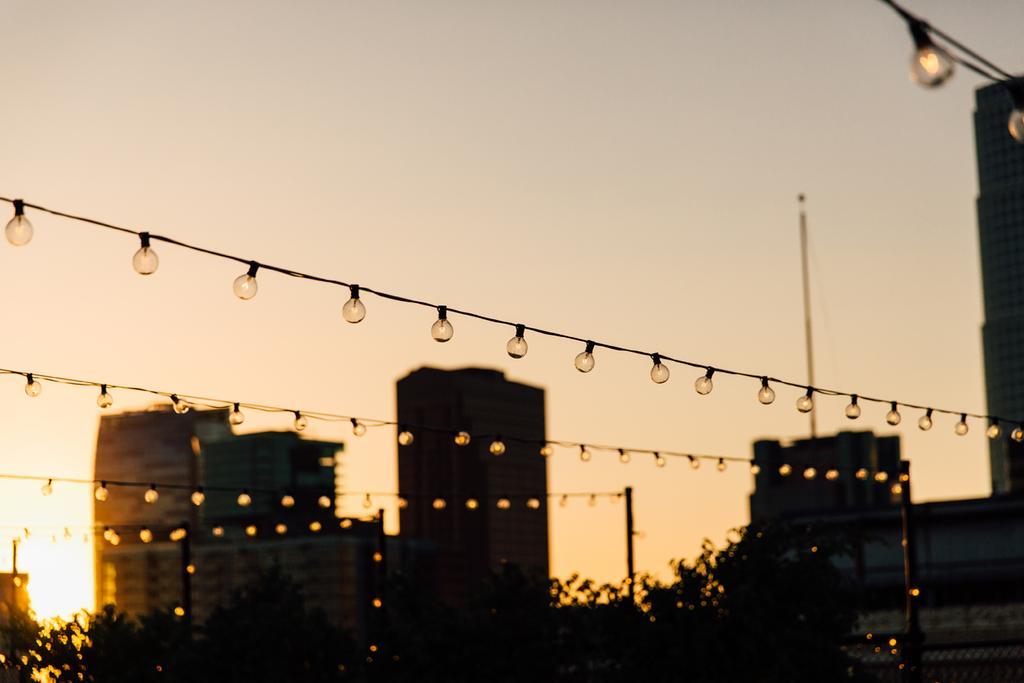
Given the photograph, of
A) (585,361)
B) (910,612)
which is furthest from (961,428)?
(585,361)

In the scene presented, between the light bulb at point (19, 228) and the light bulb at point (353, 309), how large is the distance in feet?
10.7

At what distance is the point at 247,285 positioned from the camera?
1532 cm

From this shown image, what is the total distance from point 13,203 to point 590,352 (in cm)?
694

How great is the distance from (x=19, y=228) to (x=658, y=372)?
8.35 m

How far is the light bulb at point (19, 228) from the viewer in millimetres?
13594

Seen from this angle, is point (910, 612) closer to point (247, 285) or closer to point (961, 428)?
point (961, 428)

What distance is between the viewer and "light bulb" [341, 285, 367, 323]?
52.0 ft

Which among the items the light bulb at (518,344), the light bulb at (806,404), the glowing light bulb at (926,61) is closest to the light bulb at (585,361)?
the light bulb at (518,344)

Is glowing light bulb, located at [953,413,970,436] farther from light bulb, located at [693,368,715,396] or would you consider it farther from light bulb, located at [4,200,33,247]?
light bulb, located at [4,200,33,247]

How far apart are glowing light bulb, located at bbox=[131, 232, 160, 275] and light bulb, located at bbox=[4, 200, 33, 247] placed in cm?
107

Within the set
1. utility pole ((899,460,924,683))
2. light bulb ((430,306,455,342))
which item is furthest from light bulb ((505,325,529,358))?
utility pole ((899,460,924,683))

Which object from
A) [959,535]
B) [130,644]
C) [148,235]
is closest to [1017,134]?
[148,235]

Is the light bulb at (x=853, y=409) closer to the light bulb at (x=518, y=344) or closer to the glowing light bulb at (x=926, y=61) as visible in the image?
the light bulb at (x=518, y=344)

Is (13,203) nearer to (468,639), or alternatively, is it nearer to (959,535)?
(468,639)
